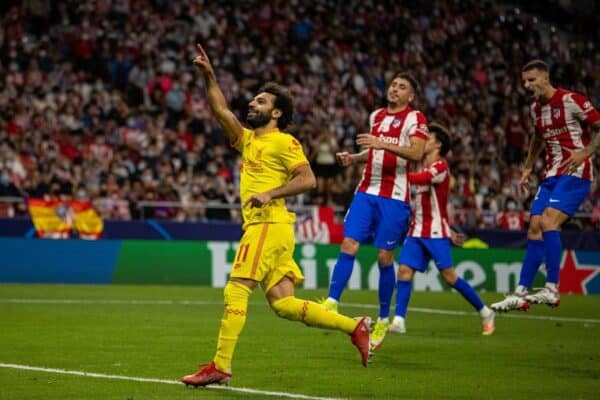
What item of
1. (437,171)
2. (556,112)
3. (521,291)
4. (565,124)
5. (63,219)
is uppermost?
(556,112)

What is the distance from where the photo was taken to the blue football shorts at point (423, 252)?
14172 millimetres

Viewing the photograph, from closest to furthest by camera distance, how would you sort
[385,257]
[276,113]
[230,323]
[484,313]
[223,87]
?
[230,323] → [276,113] → [385,257] → [484,313] → [223,87]

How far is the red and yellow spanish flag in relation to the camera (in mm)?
22641

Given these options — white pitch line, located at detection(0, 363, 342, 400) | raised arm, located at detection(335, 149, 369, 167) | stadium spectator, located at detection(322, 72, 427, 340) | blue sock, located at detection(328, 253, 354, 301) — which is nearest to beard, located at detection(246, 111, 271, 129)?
white pitch line, located at detection(0, 363, 342, 400)

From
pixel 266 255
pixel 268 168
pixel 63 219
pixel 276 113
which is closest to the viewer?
pixel 266 255

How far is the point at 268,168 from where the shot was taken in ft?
30.9

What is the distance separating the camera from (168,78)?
27984mm

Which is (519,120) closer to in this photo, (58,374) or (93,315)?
(93,315)

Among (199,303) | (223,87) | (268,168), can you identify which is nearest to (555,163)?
(268,168)

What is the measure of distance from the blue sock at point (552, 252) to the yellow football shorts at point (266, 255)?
4.09 meters

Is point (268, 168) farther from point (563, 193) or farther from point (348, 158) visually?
point (563, 193)

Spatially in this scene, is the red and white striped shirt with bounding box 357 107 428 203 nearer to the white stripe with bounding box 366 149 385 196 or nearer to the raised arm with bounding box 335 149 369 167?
the white stripe with bounding box 366 149 385 196

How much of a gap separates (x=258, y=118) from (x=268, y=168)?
41cm

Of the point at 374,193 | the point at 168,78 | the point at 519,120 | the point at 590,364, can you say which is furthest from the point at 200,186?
the point at 590,364
